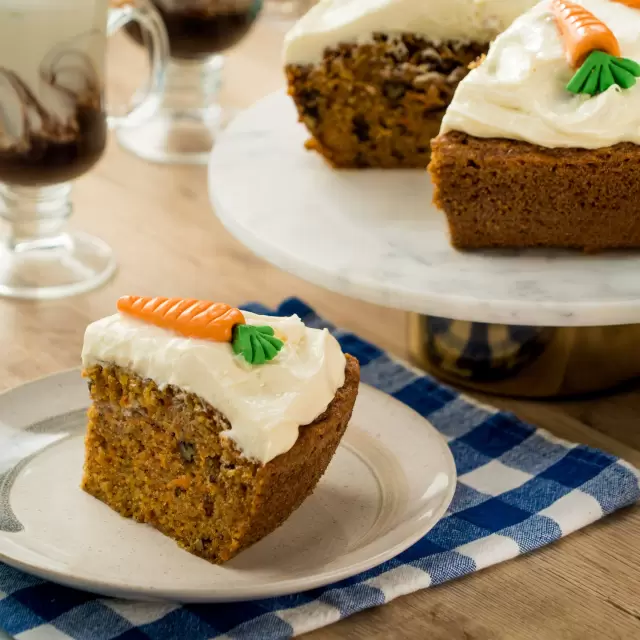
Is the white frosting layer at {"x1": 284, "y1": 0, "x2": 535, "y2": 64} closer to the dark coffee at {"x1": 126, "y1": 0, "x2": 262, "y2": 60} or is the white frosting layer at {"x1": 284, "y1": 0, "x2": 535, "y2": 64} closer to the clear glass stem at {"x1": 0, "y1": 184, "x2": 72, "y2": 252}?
the clear glass stem at {"x1": 0, "y1": 184, "x2": 72, "y2": 252}

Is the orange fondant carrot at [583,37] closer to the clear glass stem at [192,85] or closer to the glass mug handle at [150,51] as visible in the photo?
the glass mug handle at [150,51]

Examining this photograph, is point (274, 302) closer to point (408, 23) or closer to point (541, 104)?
point (408, 23)

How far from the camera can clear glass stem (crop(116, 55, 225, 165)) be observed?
2900 mm

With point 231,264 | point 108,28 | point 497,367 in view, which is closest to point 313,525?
point 497,367

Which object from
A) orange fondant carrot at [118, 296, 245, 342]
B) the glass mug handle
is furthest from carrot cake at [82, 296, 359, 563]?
the glass mug handle

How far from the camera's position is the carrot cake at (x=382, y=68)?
2064 millimetres

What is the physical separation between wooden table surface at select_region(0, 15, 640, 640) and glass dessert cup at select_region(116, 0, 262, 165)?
0.08 metres

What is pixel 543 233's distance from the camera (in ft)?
5.91

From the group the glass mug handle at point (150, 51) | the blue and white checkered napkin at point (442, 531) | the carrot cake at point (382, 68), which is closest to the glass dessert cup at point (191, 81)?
the glass mug handle at point (150, 51)

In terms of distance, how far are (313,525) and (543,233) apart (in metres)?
0.65

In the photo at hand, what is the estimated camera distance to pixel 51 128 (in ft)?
6.82

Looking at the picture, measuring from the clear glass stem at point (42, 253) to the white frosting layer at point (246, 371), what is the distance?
0.79 metres

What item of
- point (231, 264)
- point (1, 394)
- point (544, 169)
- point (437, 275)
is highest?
point (544, 169)

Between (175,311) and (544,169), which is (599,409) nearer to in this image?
(544,169)
